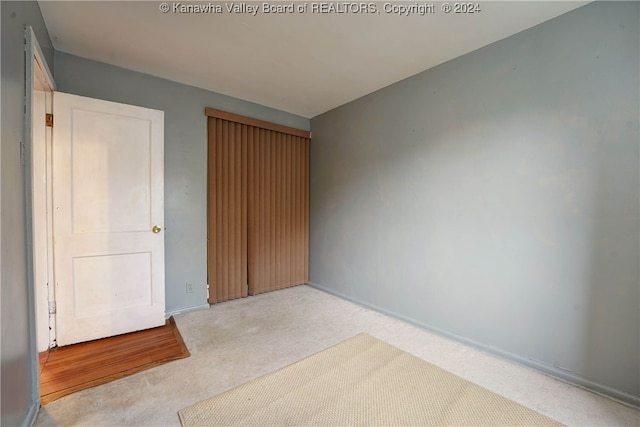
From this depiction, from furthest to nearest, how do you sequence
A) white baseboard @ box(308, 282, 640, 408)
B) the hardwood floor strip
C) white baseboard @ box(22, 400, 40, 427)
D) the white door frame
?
the white door frame < the hardwood floor strip < white baseboard @ box(308, 282, 640, 408) < white baseboard @ box(22, 400, 40, 427)

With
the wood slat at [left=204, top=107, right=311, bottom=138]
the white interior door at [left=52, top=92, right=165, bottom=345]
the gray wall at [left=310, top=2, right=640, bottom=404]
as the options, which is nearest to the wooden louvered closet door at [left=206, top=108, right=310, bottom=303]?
→ the wood slat at [left=204, top=107, right=311, bottom=138]

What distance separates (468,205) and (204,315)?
9.39 ft

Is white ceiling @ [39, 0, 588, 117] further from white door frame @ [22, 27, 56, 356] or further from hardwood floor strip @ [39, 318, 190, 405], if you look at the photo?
hardwood floor strip @ [39, 318, 190, 405]

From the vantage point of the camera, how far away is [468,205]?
243 cm

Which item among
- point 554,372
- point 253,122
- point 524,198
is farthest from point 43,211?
point 554,372

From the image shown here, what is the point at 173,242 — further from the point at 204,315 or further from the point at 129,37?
the point at 129,37

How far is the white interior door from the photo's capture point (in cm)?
233

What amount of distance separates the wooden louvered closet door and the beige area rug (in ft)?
5.75

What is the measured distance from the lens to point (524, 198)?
211cm

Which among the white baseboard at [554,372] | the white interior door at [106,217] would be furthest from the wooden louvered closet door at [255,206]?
the white baseboard at [554,372]

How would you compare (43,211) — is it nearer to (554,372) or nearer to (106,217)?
(106,217)

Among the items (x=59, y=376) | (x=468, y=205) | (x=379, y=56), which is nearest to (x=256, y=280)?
(x=59, y=376)

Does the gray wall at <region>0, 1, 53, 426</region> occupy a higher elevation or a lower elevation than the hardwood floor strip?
higher

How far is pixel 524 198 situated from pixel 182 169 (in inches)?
126
